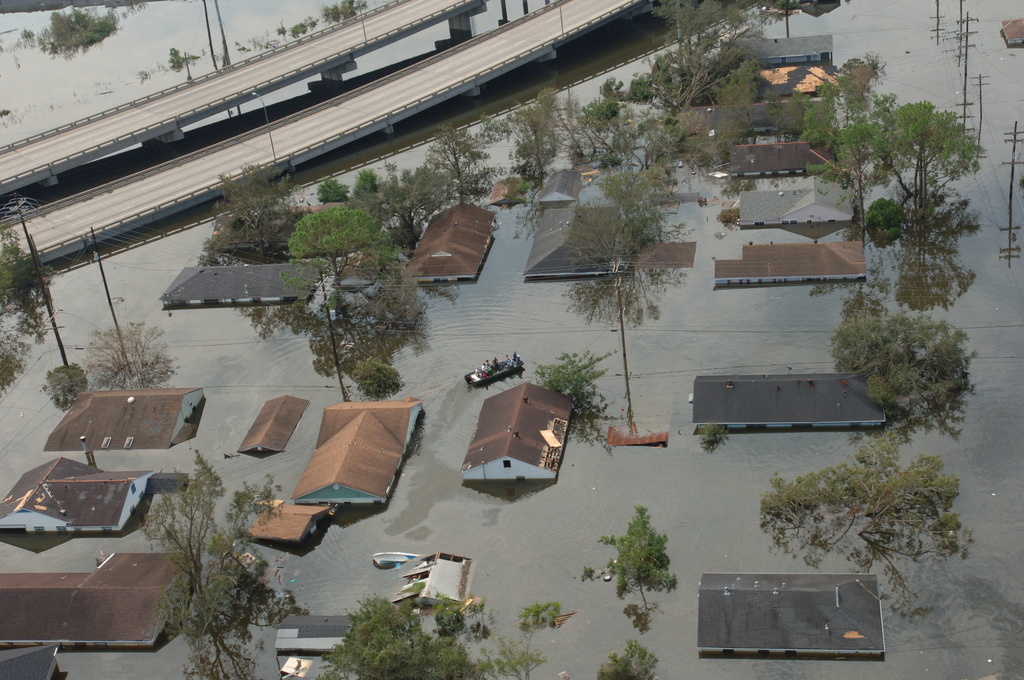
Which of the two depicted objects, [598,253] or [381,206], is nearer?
[598,253]

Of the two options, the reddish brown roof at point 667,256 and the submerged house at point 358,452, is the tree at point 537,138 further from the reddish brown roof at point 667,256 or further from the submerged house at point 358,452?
the submerged house at point 358,452

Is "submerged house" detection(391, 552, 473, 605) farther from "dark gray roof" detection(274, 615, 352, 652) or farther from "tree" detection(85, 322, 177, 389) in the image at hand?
"tree" detection(85, 322, 177, 389)

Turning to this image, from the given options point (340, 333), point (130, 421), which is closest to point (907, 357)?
point (340, 333)

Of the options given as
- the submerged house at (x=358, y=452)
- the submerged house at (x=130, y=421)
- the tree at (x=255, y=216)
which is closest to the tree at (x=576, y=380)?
the submerged house at (x=358, y=452)

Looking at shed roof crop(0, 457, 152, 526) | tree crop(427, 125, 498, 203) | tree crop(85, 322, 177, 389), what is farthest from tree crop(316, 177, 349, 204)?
shed roof crop(0, 457, 152, 526)

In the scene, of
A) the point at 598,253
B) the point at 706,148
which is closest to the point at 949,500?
the point at 598,253

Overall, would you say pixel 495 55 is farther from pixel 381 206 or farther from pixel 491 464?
pixel 491 464

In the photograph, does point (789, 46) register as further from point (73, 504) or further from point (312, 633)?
point (312, 633)
